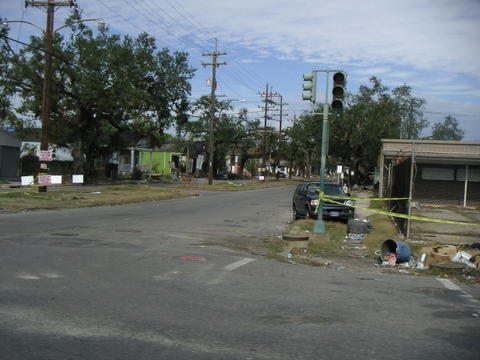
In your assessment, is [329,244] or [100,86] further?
[100,86]

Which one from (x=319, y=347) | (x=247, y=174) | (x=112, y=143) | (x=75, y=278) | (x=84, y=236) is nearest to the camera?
(x=319, y=347)

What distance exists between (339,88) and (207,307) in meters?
9.14

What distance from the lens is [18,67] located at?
37969mm

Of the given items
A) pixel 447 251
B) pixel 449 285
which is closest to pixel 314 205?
pixel 447 251

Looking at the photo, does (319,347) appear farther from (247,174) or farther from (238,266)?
(247,174)

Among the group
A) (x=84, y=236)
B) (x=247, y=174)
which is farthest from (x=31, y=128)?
(x=247, y=174)

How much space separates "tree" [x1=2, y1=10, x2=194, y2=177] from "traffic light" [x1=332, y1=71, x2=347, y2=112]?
24811mm

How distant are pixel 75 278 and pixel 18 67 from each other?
34.7m

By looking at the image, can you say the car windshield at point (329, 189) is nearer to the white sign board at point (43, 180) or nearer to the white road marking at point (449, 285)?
the white road marking at point (449, 285)

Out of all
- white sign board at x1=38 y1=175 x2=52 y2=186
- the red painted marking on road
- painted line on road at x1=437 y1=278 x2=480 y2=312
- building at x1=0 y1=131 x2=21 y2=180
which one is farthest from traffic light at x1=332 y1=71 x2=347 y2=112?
building at x1=0 y1=131 x2=21 y2=180

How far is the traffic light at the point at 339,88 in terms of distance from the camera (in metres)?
14.0

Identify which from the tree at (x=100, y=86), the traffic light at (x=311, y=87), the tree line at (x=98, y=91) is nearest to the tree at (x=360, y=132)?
the tree line at (x=98, y=91)

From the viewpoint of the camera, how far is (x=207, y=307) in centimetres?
643

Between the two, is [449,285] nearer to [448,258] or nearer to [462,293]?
[462,293]
